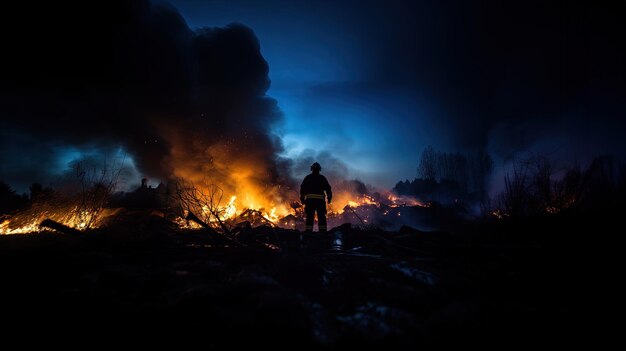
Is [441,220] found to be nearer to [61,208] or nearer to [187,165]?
[187,165]

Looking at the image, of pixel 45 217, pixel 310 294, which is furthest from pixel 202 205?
pixel 310 294

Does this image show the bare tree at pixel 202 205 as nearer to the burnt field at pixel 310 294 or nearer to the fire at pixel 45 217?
the burnt field at pixel 310 294

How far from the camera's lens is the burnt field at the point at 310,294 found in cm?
195

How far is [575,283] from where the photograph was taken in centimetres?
276

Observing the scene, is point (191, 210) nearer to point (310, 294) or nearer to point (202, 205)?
point (202, 205)

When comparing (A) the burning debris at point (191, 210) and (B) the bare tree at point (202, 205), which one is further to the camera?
(A) the burning debris at point (191, 210)

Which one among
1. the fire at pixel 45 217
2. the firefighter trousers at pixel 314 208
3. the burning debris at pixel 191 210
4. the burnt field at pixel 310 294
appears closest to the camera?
the burnt field at pixel 310 294

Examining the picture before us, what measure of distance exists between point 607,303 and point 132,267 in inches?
252

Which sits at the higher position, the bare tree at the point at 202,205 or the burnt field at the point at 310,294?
the bare tree at the point at 202,205

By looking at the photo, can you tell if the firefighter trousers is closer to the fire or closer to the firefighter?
the firefighter

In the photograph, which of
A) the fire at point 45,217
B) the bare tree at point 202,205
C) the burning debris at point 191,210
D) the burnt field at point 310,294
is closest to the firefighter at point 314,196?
the burning debris at point 191,210

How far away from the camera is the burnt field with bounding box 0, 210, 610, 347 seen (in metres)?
1.95

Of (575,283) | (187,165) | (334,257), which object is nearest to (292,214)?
(187,165)

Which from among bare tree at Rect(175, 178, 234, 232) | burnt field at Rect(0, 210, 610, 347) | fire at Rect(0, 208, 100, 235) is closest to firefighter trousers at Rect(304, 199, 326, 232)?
bare tree at Rect(175, 178, 234, 232)
